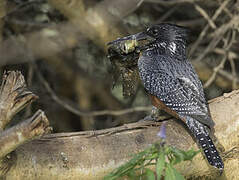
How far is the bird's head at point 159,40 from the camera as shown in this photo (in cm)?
436

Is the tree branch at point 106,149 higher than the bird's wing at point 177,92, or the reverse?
the bird's wing at point 177,92

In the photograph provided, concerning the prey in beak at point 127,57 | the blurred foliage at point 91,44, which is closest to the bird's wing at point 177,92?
the prey in beak at point 127,57

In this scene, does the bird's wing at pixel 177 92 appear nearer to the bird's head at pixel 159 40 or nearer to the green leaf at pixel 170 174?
the bird's head at pixel 159 40

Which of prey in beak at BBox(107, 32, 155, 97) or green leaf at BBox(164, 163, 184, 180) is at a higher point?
prey in beak at BBox(107, 32, 155, 97)

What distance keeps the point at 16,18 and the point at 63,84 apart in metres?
1.34

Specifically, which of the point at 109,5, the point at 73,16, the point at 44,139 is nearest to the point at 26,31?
the point at 73,16

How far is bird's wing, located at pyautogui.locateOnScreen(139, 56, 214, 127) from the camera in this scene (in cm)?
371

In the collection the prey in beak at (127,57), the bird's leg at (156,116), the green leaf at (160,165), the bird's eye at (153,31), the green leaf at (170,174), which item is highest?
the bird's eye at (153,31)

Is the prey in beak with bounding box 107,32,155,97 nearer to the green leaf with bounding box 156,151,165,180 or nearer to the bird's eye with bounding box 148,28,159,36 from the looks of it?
the bird's eye with bounding box 148,28,159,36

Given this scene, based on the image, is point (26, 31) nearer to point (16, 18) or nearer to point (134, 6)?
point (16, 18)

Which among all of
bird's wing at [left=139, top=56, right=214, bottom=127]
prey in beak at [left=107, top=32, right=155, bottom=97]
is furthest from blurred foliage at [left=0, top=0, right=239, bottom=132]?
bird's wing at [left=139, top=56, right=214, bottom=127]

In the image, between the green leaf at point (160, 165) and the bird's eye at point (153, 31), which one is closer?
the green leaf at point (160, 165)

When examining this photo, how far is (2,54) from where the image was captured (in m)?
5.57

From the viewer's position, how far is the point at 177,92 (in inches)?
155
